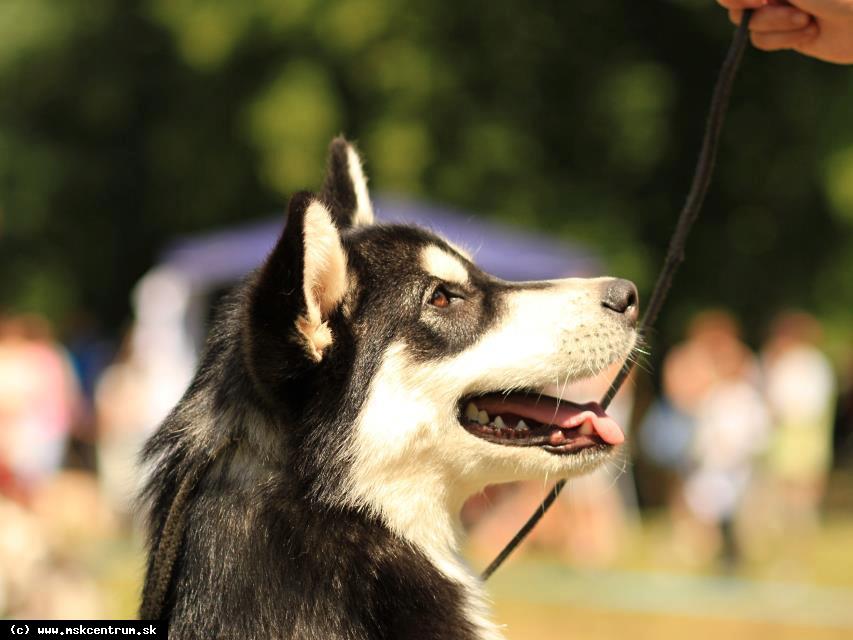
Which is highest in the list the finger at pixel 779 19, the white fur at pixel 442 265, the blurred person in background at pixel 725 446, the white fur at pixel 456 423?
the finger at pixel 779 19

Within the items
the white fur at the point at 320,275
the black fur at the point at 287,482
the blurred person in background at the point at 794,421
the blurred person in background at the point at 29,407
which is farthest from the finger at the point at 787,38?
the blurred person in background at the point at 794,421

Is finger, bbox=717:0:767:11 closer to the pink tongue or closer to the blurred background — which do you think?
the pink tongue

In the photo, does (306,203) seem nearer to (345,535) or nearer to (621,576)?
(345,535)

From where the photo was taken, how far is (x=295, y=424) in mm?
3238

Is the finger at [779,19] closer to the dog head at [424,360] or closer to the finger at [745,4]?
the finger at [745,4]

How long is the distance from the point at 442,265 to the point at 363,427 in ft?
1.83

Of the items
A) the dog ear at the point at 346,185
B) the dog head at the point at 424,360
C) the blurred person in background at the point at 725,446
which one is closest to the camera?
the dog head at the point at 424,360

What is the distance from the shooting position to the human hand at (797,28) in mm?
3430

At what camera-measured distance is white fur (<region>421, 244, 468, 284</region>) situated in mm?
3533

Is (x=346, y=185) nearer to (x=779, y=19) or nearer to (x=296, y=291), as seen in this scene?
(x=296, y=291)

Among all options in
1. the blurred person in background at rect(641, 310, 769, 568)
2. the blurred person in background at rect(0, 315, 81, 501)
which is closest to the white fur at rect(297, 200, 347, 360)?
the blurred person in background at rect(0, 315, 81, 501)

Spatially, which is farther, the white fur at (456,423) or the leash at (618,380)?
the white fur at (456,423)

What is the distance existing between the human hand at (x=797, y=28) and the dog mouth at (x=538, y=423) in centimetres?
119

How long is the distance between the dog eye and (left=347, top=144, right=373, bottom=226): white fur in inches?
21.9
